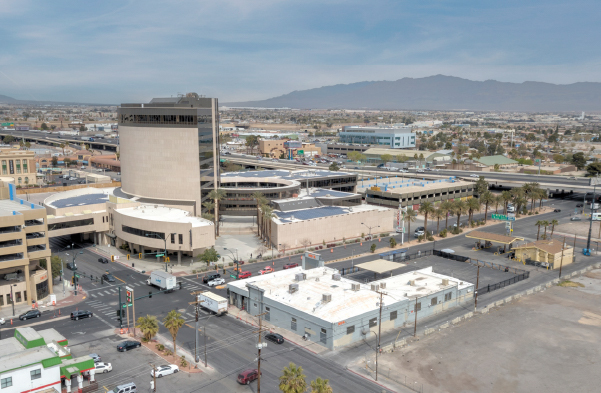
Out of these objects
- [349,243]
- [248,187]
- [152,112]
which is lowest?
[349,243]

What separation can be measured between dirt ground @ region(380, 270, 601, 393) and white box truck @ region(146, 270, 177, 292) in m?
37.7

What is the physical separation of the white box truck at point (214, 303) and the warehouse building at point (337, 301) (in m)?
3.56

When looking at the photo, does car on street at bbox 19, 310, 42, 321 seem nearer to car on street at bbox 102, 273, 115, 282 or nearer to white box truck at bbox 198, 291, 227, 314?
car on street at bbox 102, 273, 115, 282

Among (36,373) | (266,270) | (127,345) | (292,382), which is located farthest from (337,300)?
(36,373)

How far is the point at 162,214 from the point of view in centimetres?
10312

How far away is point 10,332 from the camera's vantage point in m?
63.8

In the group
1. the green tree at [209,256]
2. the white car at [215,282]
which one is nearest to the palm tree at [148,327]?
the white car at [215,282]

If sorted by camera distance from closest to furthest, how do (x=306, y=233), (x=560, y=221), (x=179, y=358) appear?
(x=179, y=358)
(x=306, y=233)
(x=560, y=221)

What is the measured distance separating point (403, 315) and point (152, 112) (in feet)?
252

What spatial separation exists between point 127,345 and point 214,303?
1418cm

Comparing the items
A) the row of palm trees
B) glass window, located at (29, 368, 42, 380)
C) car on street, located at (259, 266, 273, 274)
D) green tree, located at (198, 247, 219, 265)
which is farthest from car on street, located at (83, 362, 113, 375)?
the row of palm trees

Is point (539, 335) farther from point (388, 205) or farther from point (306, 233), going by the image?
point (388, 205)

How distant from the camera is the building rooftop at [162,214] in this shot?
322 ft

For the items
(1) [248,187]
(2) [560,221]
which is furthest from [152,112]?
(2) [560,221]
